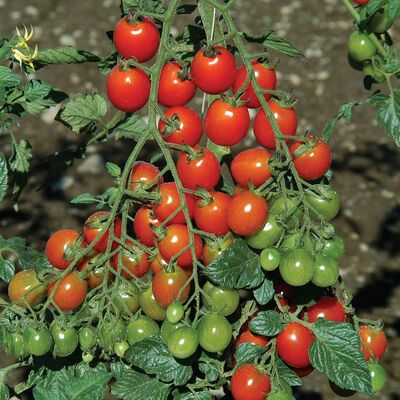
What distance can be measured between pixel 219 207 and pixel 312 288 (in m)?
0.18

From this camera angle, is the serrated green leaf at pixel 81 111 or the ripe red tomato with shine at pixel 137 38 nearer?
the ripe red tomato with shine at pixel 137 38

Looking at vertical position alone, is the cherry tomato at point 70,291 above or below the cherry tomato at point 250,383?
above

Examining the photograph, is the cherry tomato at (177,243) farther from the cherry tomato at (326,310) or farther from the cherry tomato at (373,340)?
the cherry tomato at (373,340)

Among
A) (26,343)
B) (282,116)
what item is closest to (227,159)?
(282,116)

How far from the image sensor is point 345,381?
80cm

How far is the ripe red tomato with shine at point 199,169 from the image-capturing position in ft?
2.78

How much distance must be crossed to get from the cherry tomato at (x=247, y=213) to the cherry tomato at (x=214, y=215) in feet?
0.08

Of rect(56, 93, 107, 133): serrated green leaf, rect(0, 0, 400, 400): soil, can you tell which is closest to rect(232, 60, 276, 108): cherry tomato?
rect(56, 93, 107, 133): serrated green leaf

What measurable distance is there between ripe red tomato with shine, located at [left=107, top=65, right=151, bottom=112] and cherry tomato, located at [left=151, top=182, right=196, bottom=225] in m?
0.17

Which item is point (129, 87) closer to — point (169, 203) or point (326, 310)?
point (169, 203)

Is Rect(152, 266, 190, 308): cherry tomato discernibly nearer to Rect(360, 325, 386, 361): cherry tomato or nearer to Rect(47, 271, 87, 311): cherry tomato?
Rect(47, 271, 87, 311): cherry tomato

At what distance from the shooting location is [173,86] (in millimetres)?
929

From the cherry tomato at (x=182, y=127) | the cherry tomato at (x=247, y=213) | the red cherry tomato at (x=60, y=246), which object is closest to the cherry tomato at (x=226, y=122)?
the cherry tomato at (x=182, y=127)

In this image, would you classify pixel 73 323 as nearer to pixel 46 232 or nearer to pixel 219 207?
pixel 219 207
